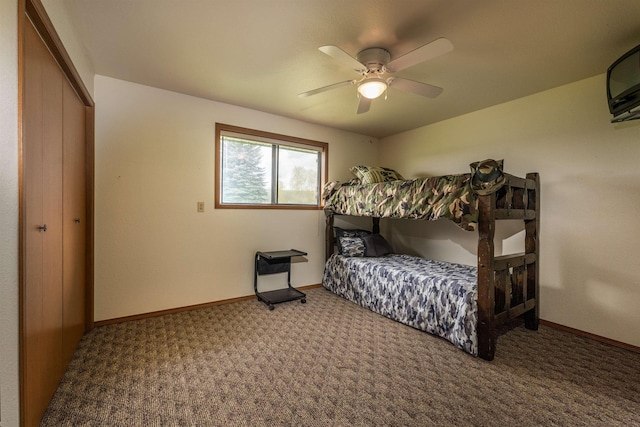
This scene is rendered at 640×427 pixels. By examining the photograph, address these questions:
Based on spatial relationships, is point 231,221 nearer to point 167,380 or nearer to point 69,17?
point 167,380

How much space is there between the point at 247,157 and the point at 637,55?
11.3ft

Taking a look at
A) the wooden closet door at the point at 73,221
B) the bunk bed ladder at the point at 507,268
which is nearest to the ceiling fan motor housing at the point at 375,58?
the bunk bed ladder at the point at 507,268

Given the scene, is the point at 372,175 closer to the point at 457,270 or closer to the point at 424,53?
the point at 457,270

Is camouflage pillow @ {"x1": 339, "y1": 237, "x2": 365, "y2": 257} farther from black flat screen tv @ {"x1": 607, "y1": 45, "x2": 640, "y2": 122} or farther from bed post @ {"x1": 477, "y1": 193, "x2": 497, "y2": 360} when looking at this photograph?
→ black flat screen tv @ {"x1": 607, "y1": 45, "x2": 640, "y2": 122}

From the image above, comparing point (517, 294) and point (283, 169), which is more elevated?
point (283, 169)

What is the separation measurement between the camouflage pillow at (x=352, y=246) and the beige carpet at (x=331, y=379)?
112cm

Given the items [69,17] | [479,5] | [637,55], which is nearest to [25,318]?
[69,17]

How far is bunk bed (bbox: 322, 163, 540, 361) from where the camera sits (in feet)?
6.92

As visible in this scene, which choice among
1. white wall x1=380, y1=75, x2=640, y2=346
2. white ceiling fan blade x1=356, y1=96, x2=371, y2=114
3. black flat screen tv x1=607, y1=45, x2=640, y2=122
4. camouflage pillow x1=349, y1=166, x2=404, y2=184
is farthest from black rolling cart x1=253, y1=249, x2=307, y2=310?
black flat screen tv x1=607, y1=45, x2=640, y2=122

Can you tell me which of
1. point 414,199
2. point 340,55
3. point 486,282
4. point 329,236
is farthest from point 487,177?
point 329,236

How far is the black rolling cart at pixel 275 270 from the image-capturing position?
3.17 m

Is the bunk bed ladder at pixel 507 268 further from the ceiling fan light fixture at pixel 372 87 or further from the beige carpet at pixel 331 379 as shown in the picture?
the ceiling fan light fixture at pixel 372 87

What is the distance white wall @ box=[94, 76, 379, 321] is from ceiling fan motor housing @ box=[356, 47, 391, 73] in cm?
174

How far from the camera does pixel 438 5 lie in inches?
63.5
